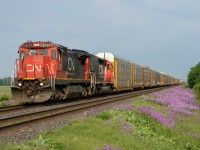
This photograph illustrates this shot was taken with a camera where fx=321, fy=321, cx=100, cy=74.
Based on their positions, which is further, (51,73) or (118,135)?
(51,73)

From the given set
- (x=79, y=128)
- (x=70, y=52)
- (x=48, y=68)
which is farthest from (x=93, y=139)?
(x=70, y=52)

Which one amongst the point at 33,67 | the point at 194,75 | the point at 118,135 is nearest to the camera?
the point at 118,135

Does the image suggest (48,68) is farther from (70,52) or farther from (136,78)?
(136,78)

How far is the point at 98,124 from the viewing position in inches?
358

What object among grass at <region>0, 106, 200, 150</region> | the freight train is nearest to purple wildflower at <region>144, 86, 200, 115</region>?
grass at <region>0, 106, 200, 150</region>

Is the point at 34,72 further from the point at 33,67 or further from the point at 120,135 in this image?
the point at 120,135

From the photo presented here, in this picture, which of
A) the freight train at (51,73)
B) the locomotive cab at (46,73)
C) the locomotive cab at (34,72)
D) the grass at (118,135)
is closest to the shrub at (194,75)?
the freight train at (51,73)

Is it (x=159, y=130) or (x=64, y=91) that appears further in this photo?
(x=64, y=91)

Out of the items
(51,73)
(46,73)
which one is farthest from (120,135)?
(46,73)

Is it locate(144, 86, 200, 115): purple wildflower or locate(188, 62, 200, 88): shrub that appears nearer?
locate(144, 86, 200, 115): purple wildflower

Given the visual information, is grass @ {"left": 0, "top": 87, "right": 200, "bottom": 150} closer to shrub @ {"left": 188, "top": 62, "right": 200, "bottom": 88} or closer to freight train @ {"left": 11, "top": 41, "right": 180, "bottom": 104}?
freight train @ {"left": 11, "top": 41, "right": 180, "bottom": 104}

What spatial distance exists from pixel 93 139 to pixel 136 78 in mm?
34489

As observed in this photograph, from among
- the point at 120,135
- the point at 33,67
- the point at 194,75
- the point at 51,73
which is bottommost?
the point at 120,135

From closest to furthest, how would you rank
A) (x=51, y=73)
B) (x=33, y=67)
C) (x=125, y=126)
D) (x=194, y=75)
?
(x=125, y=126) → (x=51, y=73) → (x=33, y=67) → (x=194, y=75)
